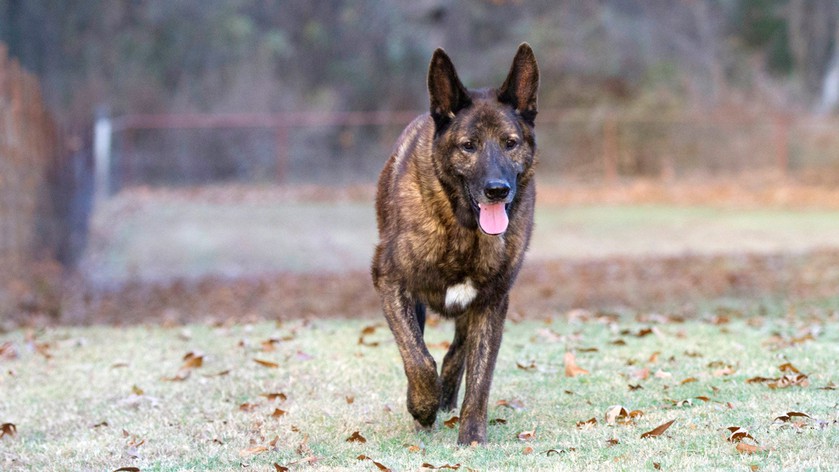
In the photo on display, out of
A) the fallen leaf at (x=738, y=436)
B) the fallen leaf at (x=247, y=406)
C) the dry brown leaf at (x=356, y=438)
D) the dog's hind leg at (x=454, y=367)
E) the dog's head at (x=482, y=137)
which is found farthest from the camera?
the fallen leaf at (x=247, y=406)

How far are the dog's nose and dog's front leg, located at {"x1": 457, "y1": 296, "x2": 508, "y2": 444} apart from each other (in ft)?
2.09

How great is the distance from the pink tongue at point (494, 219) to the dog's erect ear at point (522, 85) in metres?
0.61

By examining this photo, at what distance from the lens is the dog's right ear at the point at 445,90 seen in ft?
17.7

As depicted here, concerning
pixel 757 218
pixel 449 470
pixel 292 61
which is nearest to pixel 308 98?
pixel 292 61

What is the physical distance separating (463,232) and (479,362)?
2.23ft

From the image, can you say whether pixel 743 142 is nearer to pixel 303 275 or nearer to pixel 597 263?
A: pixel 597 263

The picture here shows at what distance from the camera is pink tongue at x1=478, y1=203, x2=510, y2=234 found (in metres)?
5.17

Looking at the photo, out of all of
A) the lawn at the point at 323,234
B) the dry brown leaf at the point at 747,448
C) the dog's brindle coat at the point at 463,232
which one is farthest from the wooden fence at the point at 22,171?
the dry brown leaf at the point at 747,448

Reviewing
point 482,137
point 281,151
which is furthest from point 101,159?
point 482,137

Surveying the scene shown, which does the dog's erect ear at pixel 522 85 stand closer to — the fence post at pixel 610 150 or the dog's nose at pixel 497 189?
the dog's nose at pixel 497 189

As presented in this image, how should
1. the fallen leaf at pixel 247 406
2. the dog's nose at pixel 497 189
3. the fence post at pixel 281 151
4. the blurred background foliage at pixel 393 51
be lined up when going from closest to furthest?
the dog's nose at pixel 497 189 < the fallen leaf at pixel 247 406 < the fence post at pixel 281 151 < the blurred background foliage at pixel 393 51

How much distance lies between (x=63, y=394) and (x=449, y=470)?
311 cm

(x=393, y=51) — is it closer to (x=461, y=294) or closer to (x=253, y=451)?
(x=461, y=294)

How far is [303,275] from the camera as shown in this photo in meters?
16.1
